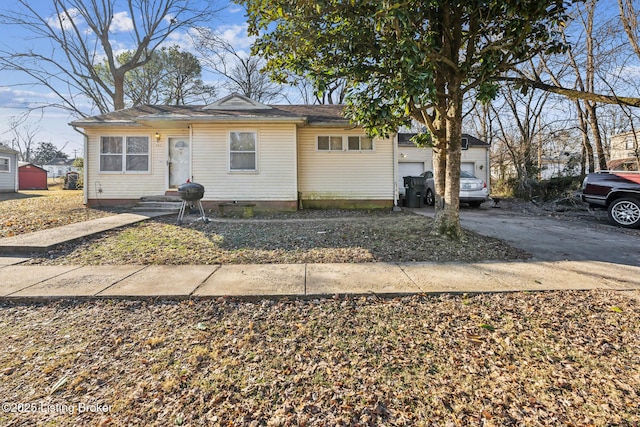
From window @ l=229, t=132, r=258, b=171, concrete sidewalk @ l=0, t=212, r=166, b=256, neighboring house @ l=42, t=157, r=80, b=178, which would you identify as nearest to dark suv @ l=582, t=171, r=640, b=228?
window @ l=229, t=132, r=258, b=171

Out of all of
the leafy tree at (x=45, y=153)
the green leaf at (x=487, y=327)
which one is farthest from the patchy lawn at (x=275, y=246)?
the leafy tree at (x=45, y=153)

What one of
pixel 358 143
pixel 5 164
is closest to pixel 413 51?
pixel 358 143

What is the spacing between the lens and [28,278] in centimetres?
379

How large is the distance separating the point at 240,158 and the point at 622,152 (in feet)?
63.7

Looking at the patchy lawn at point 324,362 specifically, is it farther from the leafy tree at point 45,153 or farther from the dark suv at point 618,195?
the leafy tree at point 45,153

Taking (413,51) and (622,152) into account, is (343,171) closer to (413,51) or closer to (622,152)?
(413,51)

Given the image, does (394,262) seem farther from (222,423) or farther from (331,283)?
(222,423)

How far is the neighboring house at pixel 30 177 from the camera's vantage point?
25.8 meters

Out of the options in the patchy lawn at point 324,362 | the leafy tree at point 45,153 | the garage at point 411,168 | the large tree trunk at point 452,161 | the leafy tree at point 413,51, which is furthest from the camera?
the leafy tree at point 45,153

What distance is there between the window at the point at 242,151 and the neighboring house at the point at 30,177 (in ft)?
88.6

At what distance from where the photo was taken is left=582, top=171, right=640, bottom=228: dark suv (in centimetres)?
754

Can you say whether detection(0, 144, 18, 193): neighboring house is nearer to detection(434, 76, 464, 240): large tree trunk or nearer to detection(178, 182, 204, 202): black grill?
detection(178, 182, 204, 202): black grill

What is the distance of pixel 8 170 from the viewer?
20.0 meters

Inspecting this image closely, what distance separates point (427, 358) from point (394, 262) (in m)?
2.36
